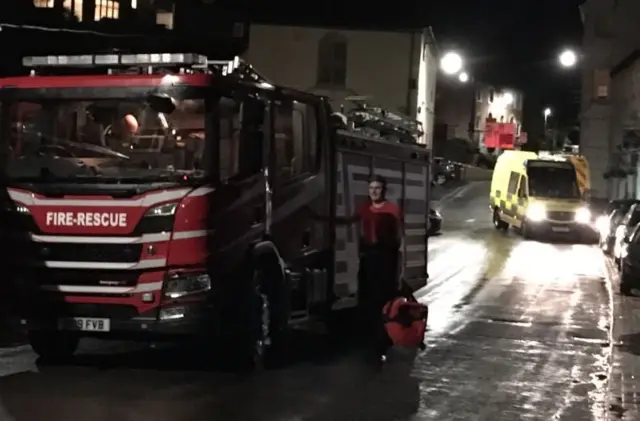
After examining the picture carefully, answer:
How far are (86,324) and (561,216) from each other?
87.9 ft

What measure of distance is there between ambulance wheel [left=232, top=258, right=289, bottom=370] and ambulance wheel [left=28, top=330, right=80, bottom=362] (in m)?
1.87

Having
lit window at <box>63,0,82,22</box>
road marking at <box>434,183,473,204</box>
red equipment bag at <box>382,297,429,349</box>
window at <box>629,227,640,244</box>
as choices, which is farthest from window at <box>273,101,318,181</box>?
road marking at <box>434,183,473,204</box>

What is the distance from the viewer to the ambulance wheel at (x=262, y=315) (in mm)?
10031

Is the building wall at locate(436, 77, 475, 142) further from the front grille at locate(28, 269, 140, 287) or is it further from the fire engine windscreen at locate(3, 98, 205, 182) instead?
the front grille at locate(28, 269, 140, 287)

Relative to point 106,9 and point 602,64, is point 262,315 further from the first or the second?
point 602,64

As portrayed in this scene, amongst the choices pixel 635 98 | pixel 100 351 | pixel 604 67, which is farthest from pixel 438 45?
pixel 100 351

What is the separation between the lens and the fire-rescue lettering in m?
9.34

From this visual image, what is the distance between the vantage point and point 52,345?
10797 mm

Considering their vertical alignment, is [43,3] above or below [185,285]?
above

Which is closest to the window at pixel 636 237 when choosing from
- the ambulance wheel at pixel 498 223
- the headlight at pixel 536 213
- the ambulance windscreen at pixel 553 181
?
the headlight at pixel 536 213

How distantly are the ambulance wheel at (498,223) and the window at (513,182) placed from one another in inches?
58.2

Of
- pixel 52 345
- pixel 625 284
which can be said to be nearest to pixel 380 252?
pixel 52 345

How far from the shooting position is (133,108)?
962 cm

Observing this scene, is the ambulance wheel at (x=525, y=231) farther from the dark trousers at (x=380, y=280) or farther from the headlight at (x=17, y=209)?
the headlight at (x=17, y=209)
